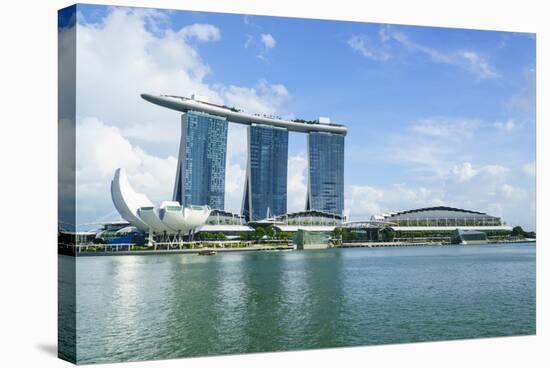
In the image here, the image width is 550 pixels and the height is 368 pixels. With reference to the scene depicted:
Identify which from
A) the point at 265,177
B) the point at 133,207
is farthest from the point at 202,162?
the point at 133,207

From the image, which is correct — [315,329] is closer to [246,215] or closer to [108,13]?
[108,13]

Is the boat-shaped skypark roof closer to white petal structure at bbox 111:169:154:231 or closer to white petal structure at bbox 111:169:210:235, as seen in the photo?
white petal structure at bbox 111:169:154:231

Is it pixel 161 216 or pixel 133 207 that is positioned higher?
pixel 133 207

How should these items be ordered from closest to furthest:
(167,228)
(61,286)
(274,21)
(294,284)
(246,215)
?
1. (61,286)
2. (274,21)
3. (294,284)
4. (167,228)
5. (246,215)

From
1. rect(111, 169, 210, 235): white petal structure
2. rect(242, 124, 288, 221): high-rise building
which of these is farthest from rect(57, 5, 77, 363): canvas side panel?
rect(242, 124, 288, 221): high-rise building

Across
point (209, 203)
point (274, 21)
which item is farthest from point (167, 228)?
point (274, 21)

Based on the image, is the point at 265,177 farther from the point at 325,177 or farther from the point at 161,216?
the point at 161,216
